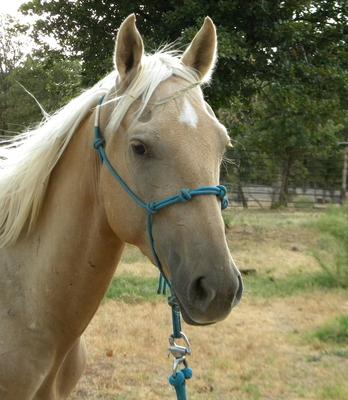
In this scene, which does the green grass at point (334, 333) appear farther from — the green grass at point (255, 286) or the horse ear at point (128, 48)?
the horse ear at point (128, 48)

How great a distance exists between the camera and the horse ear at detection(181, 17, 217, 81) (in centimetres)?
210

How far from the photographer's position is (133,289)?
710cm

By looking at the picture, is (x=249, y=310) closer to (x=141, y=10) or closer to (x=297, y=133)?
(x=141, y=10)

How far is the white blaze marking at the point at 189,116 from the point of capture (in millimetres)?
1800

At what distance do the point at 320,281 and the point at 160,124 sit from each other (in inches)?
254

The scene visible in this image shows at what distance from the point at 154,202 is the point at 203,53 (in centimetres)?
71

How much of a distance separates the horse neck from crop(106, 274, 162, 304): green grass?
4487 millimetres

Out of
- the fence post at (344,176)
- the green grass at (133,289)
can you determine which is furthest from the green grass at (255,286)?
the fence post at (344,176)

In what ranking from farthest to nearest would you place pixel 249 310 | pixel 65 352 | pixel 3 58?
1. pixel 3 58
2. pixel 249 310
3. pixel 65 352

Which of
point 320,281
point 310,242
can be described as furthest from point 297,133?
point 320,281

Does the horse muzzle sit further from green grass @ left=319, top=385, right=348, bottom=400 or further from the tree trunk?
the tree trunk

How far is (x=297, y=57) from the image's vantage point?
10.1 metres

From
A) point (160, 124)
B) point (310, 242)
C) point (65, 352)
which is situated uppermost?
point (160, 124)

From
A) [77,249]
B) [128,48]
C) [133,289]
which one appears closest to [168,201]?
[77,249]
